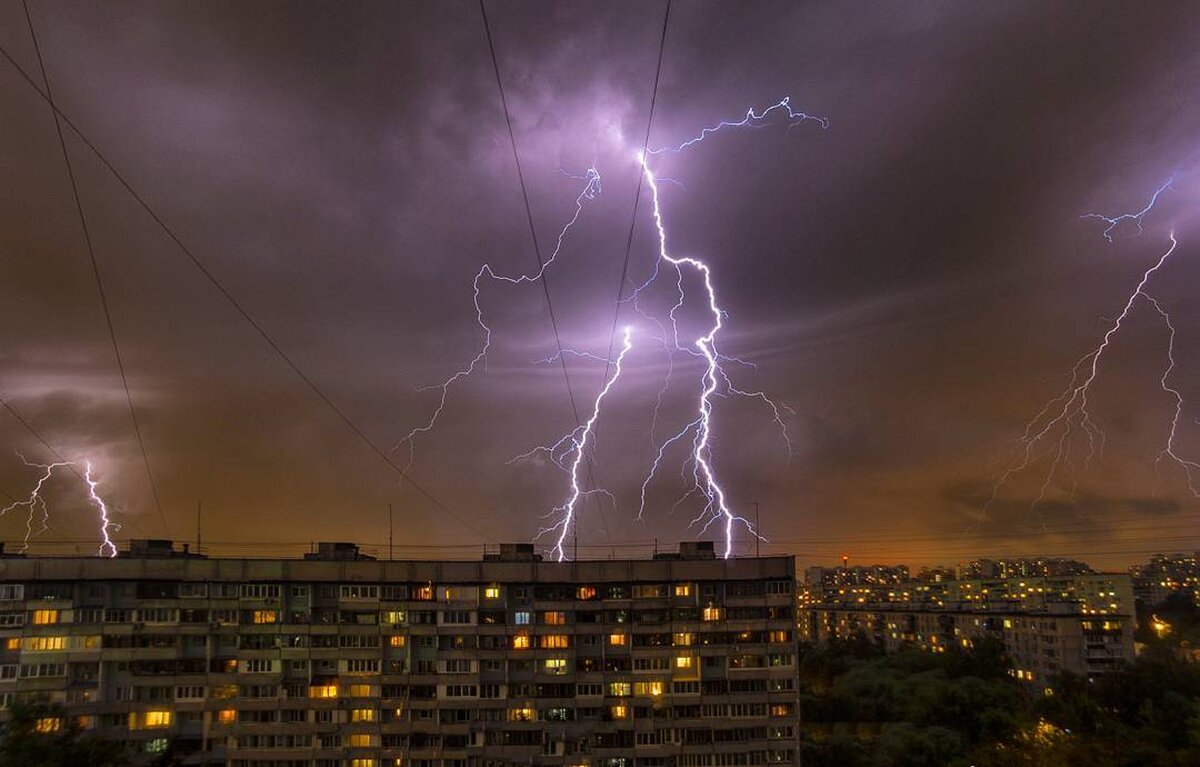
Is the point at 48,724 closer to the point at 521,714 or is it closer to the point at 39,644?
the point at 39,644

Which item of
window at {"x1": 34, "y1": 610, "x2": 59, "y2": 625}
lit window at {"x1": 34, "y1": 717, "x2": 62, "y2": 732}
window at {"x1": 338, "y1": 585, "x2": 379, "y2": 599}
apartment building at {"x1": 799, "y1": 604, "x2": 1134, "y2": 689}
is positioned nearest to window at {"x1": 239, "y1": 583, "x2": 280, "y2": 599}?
window at {"x1": 338, "y1": 585, "x2": 379, "y2": 599}

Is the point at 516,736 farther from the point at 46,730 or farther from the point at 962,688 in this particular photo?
the point at 962,688

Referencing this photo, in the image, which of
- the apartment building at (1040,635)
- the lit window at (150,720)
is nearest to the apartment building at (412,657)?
the lit window at (150,720)

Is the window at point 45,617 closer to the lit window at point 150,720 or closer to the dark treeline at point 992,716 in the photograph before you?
the lit window at point 150,720

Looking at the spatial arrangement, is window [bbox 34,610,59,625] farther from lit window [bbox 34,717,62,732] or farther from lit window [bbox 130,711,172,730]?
lit window [bbox 34,717,62,732]

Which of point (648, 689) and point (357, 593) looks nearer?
point (648, 689)

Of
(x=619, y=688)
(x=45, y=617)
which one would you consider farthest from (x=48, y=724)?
(x=619, y=688)
